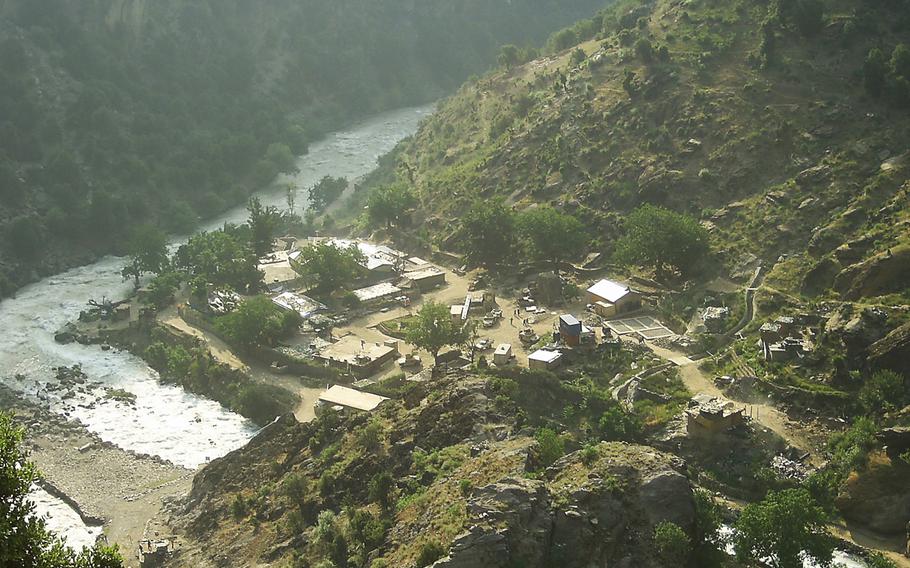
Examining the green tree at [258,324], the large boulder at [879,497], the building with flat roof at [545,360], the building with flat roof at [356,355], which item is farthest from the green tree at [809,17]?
the green tree at [258,324]

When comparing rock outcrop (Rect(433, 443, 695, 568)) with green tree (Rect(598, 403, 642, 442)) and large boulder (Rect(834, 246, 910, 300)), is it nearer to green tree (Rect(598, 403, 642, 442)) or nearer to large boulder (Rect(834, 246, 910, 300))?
green tree (Rect(598, 403, 642, 442))

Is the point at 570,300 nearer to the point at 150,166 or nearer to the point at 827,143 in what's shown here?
the point at 827,143

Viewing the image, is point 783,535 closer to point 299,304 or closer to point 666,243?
point 666,243

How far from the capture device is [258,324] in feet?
251

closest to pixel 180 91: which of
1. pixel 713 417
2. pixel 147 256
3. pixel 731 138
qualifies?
pixel 147 256

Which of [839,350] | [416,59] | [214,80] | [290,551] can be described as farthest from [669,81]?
[416,59]

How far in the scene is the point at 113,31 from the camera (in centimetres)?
14338

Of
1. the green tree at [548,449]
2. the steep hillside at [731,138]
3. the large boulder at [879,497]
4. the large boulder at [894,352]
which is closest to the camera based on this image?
the green tree at [548,449]

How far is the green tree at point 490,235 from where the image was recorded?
8438 cm

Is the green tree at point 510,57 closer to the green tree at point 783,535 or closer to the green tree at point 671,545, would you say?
the green tree at point 783,535

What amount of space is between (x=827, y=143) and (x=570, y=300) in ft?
82.9

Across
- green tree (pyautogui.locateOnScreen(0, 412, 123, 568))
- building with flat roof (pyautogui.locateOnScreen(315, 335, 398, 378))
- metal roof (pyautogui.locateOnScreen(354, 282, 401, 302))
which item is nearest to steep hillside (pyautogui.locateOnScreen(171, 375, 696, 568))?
building with flat roof (pyautogui.locateOnScreen(315, 335, 398, 378))

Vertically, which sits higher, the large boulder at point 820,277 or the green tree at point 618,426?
the large boulder at point 820,277

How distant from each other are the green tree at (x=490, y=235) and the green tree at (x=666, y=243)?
13.3 meters
